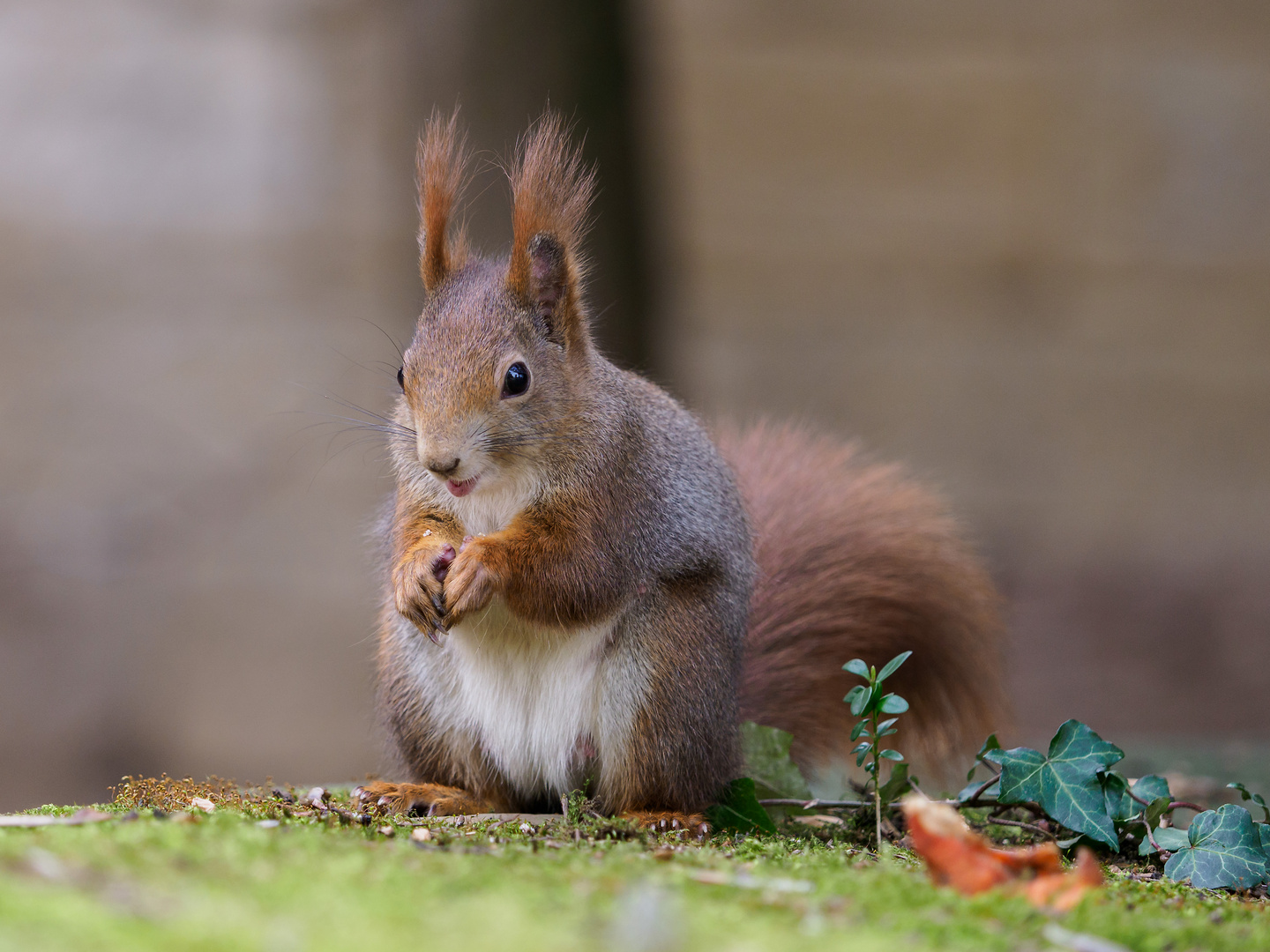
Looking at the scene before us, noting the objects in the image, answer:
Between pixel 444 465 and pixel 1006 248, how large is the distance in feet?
19.9

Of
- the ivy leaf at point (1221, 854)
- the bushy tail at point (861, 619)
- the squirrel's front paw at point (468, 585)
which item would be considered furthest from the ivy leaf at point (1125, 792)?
the squirrel's front paw at point (468, 585)

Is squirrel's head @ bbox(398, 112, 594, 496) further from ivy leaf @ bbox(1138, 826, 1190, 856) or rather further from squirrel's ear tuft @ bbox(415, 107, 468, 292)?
ivy leaf @ bbox(1138, 826, 1190, 856)

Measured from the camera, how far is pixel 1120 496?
295 inches

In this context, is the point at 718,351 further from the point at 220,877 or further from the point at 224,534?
the point at 220,877

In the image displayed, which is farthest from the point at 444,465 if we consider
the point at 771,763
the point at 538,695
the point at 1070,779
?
the point at 1070,779

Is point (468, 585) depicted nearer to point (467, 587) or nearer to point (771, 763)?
point (467, 587)

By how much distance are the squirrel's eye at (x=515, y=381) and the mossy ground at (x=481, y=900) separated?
0.82 meters

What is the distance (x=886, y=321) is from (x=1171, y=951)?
656 centimetres

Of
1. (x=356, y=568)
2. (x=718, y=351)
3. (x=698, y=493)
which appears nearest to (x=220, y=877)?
(x=698, y=493)

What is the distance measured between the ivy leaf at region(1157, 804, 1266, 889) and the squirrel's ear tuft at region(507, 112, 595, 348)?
1.35 metres

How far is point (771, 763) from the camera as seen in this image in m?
2.65

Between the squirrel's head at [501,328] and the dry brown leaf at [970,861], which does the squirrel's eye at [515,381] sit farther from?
the dry brown leaf at [970,861]

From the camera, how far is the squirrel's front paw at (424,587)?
2.19 meters

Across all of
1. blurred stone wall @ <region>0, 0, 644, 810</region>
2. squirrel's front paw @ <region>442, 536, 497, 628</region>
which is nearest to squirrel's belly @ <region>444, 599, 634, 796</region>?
squirrel's front paw @ <region>442, 536, 497, 628</region>
